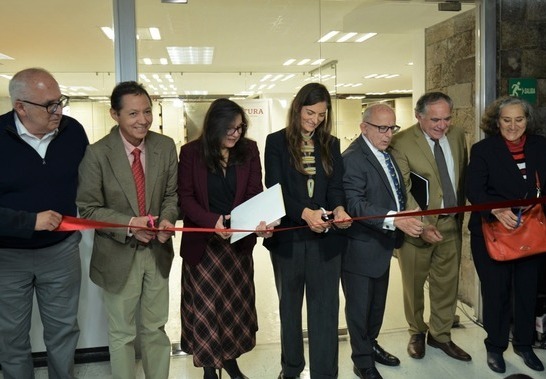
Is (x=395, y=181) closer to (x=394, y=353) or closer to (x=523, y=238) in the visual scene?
(x=523, y=238)

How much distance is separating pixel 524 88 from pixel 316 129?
2081mm

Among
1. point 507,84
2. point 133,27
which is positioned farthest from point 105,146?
point 507,84

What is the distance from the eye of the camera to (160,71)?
3.60 m

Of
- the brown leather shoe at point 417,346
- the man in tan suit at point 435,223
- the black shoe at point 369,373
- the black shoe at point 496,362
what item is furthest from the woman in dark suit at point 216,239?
the black shoe at point 496,362

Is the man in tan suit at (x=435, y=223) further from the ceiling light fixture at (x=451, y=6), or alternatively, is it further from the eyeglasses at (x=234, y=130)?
the eyeglasses at (x=234, y=130)

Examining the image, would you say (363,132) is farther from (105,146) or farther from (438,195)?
(105,146)

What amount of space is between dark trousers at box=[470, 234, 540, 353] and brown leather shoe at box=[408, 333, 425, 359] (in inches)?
16.7

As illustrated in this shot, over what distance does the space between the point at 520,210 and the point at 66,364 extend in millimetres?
2748

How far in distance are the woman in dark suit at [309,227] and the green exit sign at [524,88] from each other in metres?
1.90

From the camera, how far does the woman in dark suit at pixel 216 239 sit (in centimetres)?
269

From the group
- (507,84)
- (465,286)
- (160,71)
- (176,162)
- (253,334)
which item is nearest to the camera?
(176,162)

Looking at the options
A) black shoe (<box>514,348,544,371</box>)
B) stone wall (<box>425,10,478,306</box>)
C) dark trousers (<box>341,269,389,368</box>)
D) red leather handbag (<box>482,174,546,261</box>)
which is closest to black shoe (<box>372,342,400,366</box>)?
dark trousers (<box>341,269,389,368</box>)

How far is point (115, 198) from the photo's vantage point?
2.55 meters

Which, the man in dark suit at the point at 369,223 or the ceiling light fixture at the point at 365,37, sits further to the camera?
the ceiling light fixture at the point at 365,37
